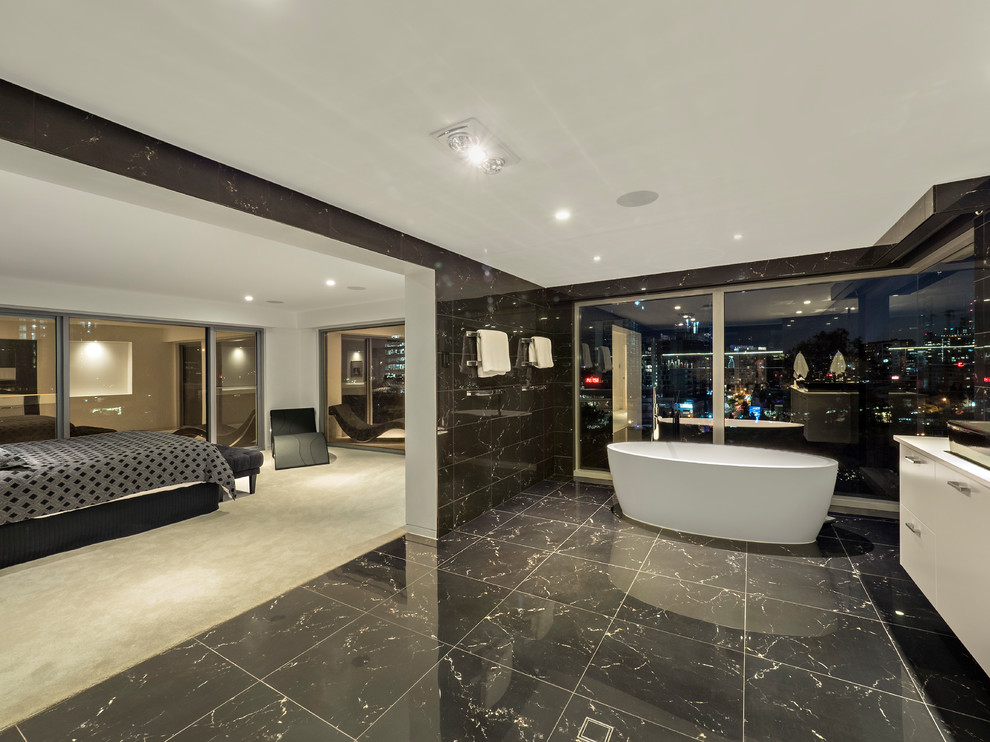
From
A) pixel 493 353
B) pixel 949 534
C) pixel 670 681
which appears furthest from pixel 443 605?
pixel 949 534

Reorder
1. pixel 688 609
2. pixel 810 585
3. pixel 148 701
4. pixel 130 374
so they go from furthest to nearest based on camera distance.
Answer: pixel 130 374, pixel 810 585, pixel 688 609, pixel 148 701

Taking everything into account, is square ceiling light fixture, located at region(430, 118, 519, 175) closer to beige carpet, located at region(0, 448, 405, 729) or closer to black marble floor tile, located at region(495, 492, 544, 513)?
beige carpet, located at region(0, 448, 405, 729)

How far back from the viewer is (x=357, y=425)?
7.08 metres

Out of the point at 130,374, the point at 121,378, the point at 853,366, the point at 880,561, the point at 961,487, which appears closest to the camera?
the point at 961,487

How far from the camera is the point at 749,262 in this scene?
3.87 metres

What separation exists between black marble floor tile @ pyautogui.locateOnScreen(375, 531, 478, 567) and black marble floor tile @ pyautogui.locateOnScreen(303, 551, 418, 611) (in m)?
0.08

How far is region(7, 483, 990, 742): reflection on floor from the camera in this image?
5.19 ft

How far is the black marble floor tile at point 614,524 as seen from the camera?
341cm

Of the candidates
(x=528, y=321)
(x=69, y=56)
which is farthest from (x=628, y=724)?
(x=528, y=321)

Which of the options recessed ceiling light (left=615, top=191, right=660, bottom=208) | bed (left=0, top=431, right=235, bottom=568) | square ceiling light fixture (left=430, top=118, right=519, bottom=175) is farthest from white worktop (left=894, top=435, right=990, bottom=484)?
bed (left=0, top=431, right=235, bottom=568)

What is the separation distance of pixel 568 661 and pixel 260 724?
1204 millimetres

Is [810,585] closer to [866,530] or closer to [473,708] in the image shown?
[866,530]

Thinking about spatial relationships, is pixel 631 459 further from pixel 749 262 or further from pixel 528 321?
pixel 749 262

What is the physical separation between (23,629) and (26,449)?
2287 mm
